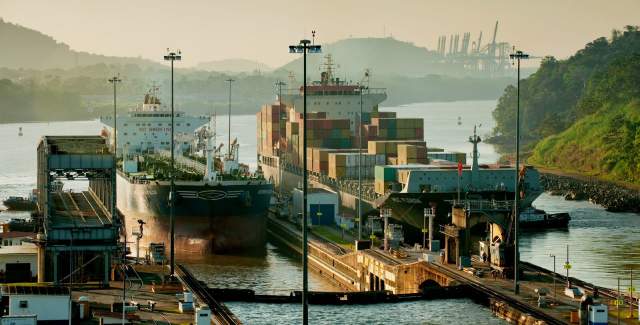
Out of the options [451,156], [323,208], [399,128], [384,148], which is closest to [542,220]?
[451,156]

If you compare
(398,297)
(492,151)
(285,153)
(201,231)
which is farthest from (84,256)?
(492,151)

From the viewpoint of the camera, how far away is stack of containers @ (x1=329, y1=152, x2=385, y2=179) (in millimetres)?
86500

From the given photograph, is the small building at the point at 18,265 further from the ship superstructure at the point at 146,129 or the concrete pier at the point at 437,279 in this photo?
the ship superstructure at the point at 146,129

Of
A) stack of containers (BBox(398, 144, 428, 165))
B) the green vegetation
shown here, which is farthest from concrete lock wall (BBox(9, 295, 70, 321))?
the green vegetation

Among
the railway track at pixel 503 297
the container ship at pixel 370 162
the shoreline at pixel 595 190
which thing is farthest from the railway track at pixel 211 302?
the shoreline at pixel 595 190

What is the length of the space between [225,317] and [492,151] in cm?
13323

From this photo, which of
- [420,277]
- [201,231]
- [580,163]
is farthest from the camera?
[580,163]

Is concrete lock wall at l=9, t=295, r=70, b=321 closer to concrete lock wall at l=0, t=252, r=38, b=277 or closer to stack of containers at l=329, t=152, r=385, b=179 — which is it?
concrete lock wall at l=0, t=252, r=38, b=277

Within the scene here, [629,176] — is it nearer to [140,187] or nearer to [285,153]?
[285,153]

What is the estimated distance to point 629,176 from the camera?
119 m

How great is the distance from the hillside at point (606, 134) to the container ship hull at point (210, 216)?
5005 cm

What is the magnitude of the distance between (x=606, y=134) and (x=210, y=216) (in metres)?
72.2

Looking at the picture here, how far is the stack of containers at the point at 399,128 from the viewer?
98.0 metres

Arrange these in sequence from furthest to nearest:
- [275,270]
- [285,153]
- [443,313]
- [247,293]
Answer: [285,153] → [275,270] → [247,293] → [443,313]
